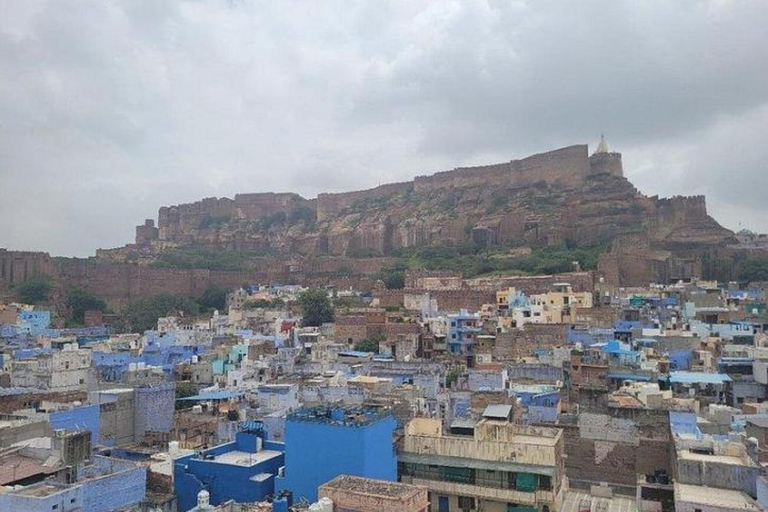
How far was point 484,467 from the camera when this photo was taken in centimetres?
1466

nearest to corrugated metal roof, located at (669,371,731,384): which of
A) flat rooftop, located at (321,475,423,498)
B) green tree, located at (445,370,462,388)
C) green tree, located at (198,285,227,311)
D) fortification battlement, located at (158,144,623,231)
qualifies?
green tree, located at (445,370,462,388)

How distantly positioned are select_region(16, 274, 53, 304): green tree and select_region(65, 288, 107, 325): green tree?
2.62m

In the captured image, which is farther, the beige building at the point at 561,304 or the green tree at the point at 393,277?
the green tree at the point at 393,277

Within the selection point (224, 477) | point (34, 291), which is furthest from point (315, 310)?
point (224, 477)

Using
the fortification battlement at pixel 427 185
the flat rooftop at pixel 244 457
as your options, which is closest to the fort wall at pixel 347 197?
the fortification battlement at pixel 427 185

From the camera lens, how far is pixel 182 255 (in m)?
85.1

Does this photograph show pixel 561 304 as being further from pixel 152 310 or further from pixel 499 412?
pixel 152 310

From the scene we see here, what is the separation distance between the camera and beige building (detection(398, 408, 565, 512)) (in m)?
14.4

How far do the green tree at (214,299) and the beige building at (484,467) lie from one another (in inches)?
2039

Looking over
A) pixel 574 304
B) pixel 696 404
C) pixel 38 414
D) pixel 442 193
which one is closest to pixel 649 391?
pixel 696 404

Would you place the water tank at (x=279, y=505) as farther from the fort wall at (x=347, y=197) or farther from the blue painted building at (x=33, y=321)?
the fort wall at (x=347, y=197)

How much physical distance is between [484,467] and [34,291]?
191 ft

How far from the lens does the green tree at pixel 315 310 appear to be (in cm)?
4744

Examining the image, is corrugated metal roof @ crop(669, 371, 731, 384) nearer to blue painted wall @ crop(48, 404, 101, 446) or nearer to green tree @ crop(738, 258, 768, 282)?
blue painted wall @ crop(48, 404, 101, 446)
